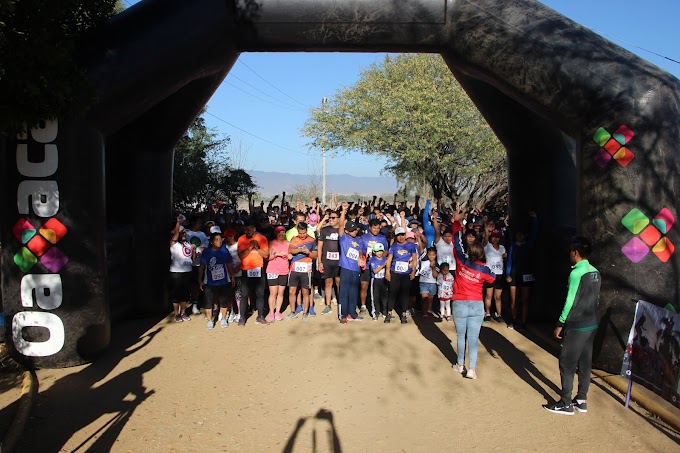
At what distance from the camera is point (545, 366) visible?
6809 millimetres

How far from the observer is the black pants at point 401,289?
29.1 feet

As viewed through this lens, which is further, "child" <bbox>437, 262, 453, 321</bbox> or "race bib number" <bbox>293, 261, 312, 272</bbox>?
"child" <bbox>437, 262, 453, 321</bbox>

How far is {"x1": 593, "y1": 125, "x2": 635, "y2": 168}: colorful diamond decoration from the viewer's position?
6219 millimetres

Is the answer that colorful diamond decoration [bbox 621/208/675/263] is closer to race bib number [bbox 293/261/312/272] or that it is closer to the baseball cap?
the baseball cap

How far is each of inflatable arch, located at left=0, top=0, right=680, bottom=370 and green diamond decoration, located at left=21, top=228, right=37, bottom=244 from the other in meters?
0.01

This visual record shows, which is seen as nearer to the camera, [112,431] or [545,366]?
[112,431]

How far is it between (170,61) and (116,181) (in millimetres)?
2883

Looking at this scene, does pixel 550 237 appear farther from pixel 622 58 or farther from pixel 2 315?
pixel 2 315

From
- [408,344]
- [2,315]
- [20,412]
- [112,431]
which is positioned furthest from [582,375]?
[2,315]

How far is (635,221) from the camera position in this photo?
620 cm

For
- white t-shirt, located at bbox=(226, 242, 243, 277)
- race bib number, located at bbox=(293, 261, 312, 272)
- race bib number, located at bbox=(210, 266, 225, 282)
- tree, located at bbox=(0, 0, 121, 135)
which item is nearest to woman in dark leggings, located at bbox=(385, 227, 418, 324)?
race bib number, located at bbox=(293, 261, 312, 272)

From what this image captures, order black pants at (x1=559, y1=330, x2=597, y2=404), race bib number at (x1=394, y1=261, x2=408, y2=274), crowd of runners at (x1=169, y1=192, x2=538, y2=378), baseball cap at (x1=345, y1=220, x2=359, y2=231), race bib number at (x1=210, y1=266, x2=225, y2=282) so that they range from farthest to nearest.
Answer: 1. baseball cap at (x1=345, y1=220, x2=359, y2=231)
2. race bib number at (x1=394, y1=261, x2=408, y2=274)
3. crowd of runners at (x1=169, y1=192, x2=538, y2=378)
4. race bib number at (x1=210, y1=266, x2=225, y2=282)
5. black pants at (x1=559, y1=330, x2=597, y2=404)

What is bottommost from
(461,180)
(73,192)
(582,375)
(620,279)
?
(582,375)

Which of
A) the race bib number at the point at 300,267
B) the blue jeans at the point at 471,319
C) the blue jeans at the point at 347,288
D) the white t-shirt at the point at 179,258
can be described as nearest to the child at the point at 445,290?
the blue jeans at the point at 347,288
